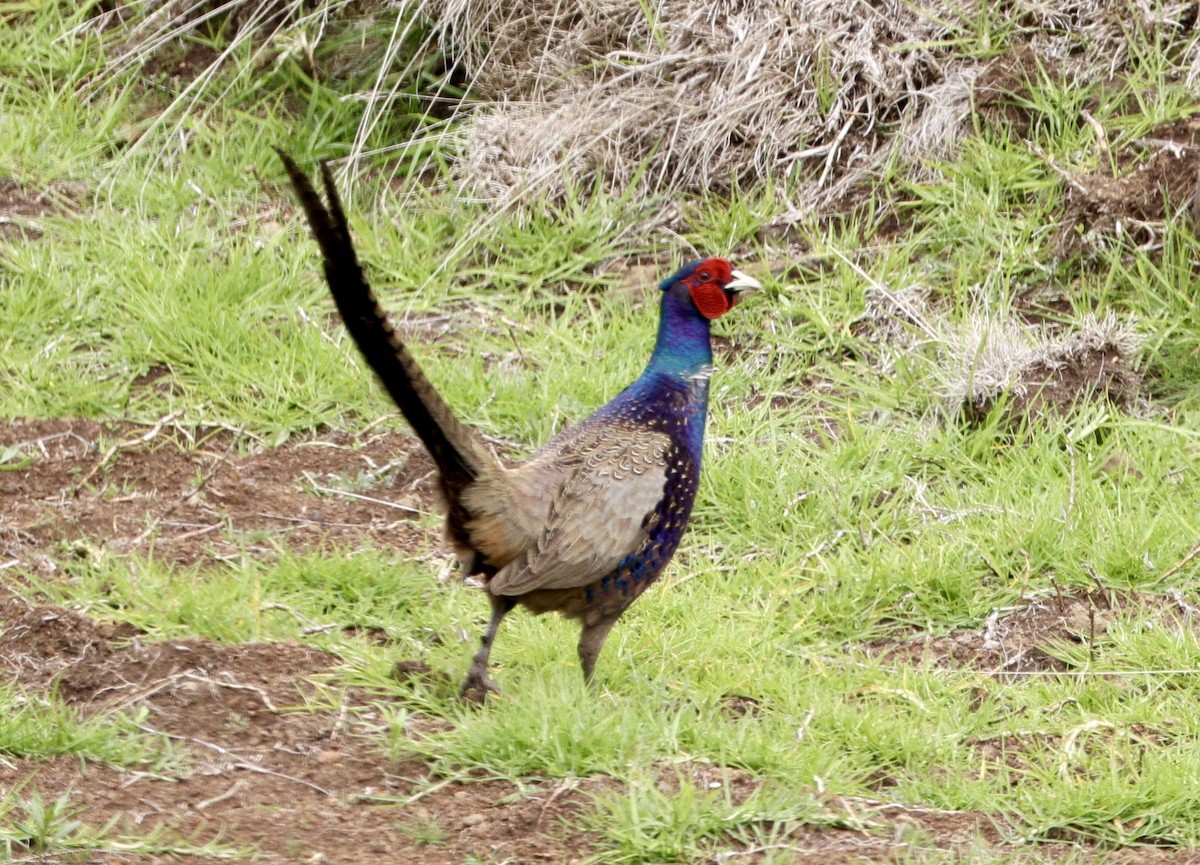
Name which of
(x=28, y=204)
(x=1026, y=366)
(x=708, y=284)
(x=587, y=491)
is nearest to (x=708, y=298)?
(x=708, y=284)

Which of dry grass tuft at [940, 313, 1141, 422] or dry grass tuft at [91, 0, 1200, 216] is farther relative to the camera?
dry grass tuft at [91, 0, 1200, 216]

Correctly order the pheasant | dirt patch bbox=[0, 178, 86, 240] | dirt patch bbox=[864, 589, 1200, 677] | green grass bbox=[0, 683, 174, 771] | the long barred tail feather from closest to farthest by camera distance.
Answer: the long barred tail feather, green grass bbox=[0, 683, 174, 771], the pheasant, dirt patch bbox=[864, 589, 1200, 677], dirt patch bbox=[0, 178, 86, 240]

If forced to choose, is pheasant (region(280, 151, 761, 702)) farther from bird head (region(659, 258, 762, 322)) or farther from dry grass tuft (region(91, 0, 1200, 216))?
dry grass tuft (region(91, 0, 1200, 216))

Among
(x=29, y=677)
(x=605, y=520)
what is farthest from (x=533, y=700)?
(x=29, y=677)

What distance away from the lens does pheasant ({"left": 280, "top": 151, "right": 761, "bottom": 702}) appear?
3.63 m

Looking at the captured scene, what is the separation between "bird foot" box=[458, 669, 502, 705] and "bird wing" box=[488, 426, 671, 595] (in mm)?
194

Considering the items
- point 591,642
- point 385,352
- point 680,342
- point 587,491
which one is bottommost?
point 591,642

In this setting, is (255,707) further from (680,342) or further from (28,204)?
(28,204)

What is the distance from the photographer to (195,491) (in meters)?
4.91

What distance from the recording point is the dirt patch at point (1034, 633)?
412cm

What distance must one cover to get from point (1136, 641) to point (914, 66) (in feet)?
8.69

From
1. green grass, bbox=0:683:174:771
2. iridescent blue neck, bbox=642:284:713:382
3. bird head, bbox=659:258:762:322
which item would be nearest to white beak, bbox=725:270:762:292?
bird head, bbox=659:258:762:322

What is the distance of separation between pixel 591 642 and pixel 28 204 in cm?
350

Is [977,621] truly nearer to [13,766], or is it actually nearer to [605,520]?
[605,520]
